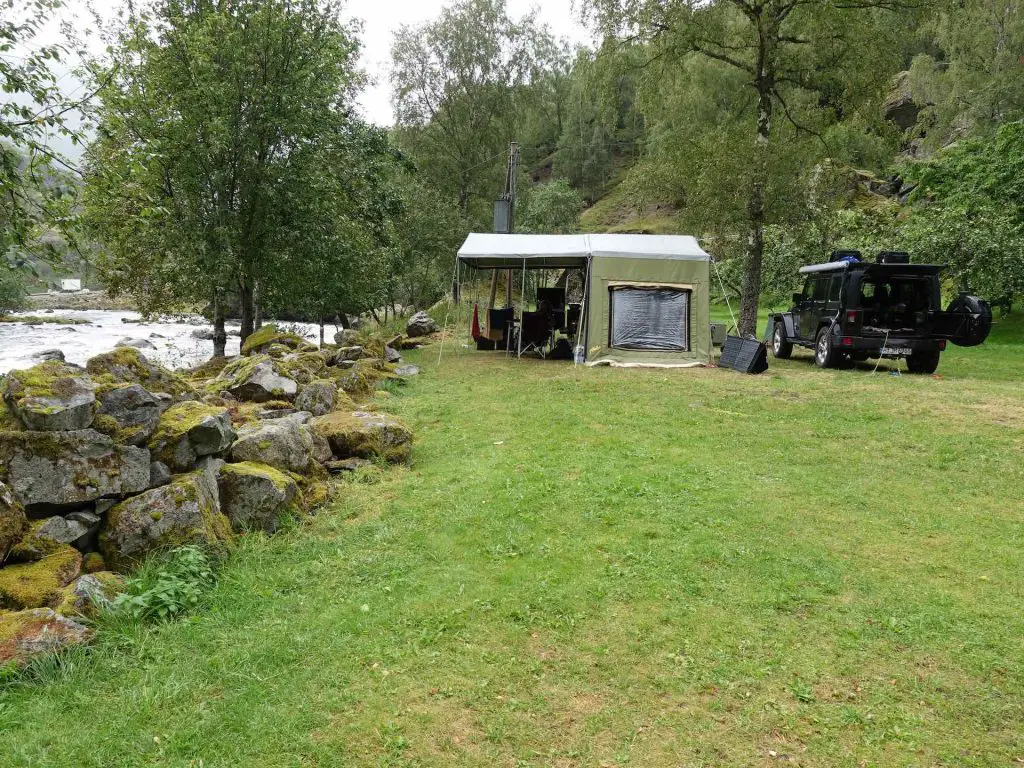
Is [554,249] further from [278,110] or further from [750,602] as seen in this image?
[750,602]

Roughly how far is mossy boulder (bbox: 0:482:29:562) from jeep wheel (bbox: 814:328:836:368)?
1257 centimetres

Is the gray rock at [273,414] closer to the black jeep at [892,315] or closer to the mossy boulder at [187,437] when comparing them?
the mossy boulder at [187,437]

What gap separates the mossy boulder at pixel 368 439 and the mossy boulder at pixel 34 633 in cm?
340

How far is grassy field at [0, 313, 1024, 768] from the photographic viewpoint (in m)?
2.65

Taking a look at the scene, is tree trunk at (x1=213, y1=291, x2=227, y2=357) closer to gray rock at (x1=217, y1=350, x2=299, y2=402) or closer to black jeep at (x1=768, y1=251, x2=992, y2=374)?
gray rock at (x1=217, y1=350, x2=299, y2=402)

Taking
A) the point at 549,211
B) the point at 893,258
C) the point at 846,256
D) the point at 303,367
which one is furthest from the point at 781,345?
the point at 549,211

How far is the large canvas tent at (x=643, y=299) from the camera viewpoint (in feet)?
43.9

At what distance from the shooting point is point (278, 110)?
1353cm

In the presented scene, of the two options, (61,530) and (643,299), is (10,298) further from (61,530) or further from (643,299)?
(61,530)

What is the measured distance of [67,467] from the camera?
394 cm

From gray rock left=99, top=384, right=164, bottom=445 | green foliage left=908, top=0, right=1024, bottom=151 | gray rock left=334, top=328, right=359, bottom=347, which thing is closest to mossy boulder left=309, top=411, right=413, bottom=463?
gray rock left=99, top=384, right=164, bottom=445

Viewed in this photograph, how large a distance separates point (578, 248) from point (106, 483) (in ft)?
36.5

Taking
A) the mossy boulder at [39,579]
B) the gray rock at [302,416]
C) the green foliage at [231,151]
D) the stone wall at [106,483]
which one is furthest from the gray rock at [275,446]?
the green foliage at [231,151]

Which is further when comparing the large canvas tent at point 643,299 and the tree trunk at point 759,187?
the tree trunk at point 759,187
